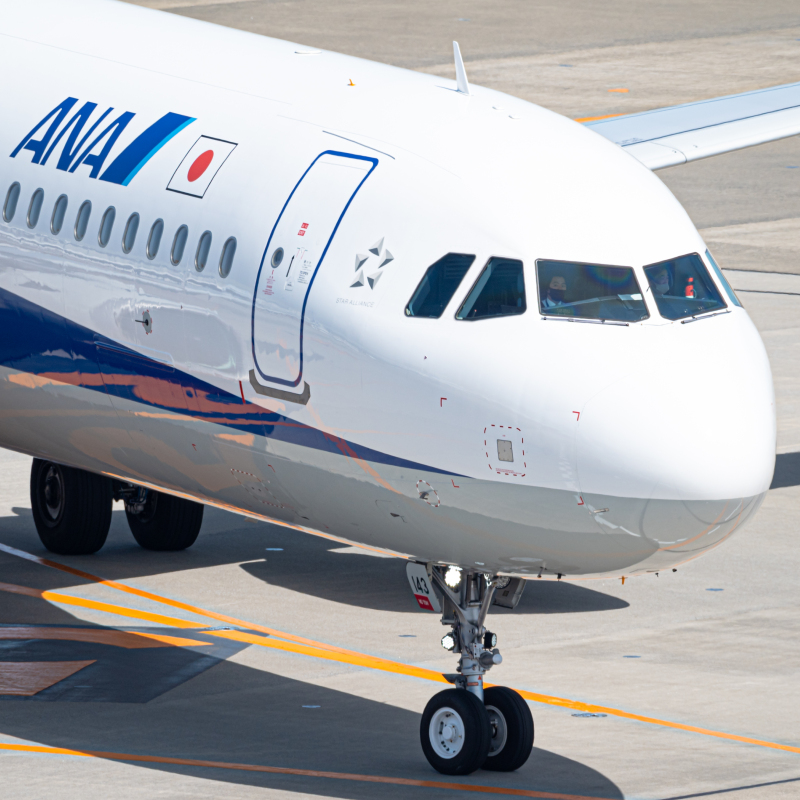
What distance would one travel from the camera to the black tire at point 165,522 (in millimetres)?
21109

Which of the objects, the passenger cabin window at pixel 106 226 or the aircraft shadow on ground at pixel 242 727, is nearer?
the aircraft shadow on ground at pixel 242 727

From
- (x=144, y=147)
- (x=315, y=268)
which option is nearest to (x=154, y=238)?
(x=144, y=147)

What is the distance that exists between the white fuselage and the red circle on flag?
0.38 ft

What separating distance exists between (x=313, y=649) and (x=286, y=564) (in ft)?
10.6

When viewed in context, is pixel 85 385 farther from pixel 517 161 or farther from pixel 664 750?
pixel 664 750

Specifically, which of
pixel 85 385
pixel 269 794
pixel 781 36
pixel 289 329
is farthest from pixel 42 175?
pixel 781 36

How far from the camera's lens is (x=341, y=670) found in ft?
56.1

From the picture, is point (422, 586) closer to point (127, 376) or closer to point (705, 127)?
point (127, 376)

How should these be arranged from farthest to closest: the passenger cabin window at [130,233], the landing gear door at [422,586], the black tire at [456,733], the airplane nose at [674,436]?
the passenger cabin window at [130,233] → the landing gear door at [422,586] → the black tire at [456,733] → the airplane nose at [674,436]

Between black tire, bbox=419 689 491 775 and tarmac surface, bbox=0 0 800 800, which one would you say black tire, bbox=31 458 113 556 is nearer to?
tarmac surface, bbox=0 0 800 800

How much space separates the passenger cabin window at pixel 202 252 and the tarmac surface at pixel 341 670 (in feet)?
13.3

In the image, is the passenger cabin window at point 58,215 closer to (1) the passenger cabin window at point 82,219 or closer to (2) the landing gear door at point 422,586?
(1) the passenger cabin window at point 82,219

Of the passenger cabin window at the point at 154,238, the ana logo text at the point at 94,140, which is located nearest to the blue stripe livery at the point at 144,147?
the ana logo text at the point at 94,140

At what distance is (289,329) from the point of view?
13.5 metres
